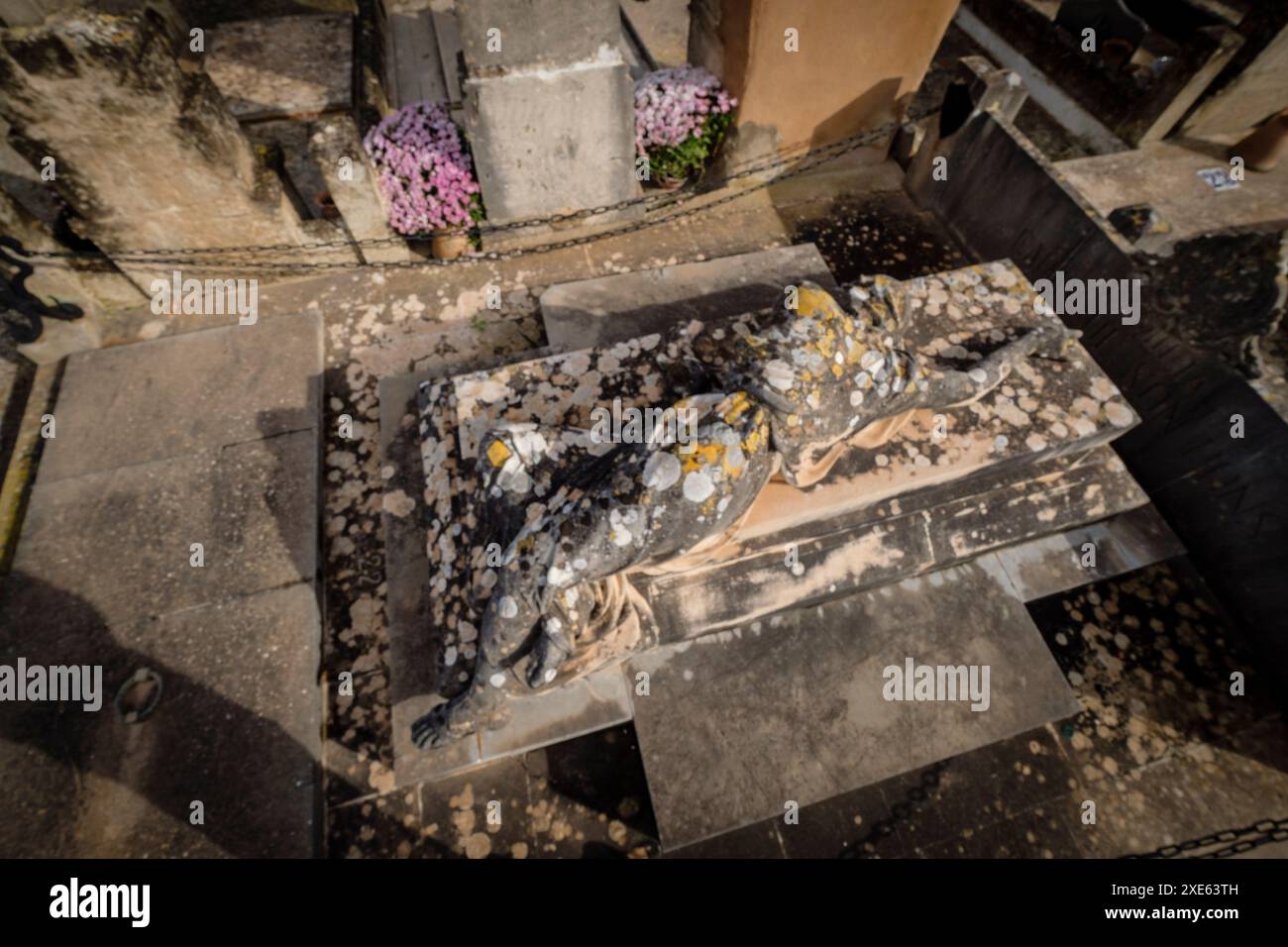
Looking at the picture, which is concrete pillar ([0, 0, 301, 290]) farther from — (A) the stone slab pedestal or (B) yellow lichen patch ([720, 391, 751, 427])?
(B) yellow lichen patch ([720, 391, 751, 427])

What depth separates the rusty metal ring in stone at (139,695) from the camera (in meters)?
3.14

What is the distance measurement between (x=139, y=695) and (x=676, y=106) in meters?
5.84

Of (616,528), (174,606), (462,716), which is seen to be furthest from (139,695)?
(616,528)

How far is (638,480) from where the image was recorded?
242 cm

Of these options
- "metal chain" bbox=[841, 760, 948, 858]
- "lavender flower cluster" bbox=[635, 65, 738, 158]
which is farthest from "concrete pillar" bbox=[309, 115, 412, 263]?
"metal chain" bbox=[841, 760, 948, 858]

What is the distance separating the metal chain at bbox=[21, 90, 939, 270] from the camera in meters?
4.34

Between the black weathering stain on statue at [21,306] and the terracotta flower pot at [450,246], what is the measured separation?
257 centimetres

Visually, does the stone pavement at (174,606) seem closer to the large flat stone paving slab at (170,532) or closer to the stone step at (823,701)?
the large flat stone paving slab at (170,532)

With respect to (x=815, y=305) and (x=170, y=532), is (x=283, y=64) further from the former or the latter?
(x=815, y=305)

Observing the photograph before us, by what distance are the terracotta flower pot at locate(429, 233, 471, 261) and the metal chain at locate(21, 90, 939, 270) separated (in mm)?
51
